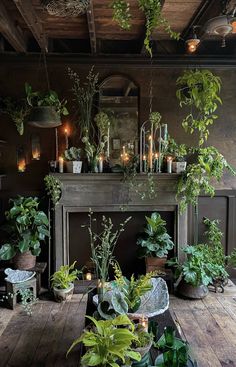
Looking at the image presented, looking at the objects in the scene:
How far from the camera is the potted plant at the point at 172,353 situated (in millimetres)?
1638

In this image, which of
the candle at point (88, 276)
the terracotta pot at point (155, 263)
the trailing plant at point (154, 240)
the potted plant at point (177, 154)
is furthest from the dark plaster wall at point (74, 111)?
the candle at point (88, 276)

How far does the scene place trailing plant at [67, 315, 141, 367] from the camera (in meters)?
1.62

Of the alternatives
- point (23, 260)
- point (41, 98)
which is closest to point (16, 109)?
point (41, 98)

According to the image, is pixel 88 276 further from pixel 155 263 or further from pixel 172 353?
pixel 172 353

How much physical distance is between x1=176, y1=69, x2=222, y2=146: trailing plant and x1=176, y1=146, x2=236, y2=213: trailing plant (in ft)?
0.67

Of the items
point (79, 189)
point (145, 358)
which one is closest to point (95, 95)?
point (79, 189)

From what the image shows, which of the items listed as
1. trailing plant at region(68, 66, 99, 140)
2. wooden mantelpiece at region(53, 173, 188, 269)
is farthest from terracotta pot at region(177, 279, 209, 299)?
trailing plant at region(68, 66, 99, 140)

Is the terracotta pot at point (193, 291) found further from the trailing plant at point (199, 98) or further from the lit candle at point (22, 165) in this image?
the lit candle at point (22, 165)

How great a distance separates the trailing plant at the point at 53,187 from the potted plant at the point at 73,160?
20cm

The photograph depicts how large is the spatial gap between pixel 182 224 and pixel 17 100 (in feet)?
8.24

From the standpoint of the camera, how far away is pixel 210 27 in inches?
106

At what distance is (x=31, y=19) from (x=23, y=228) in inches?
82.2

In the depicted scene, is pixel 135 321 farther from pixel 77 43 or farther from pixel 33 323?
pixel 77 43

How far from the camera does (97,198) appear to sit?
3693 millimetres
